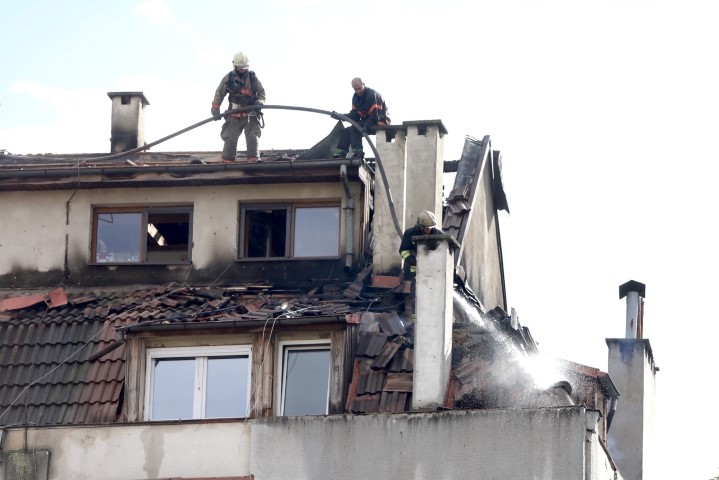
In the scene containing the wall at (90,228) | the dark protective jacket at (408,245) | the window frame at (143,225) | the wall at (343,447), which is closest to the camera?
the wall at (343,447)

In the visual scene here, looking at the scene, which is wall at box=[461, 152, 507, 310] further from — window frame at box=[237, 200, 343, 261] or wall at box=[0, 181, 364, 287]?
wall at box=[0, 181, 364, 287]

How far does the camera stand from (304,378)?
23.5 metres

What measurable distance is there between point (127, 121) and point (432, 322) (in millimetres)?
10588

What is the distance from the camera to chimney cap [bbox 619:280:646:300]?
29.6m

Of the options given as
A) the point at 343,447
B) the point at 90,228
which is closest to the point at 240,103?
the point at 90,228

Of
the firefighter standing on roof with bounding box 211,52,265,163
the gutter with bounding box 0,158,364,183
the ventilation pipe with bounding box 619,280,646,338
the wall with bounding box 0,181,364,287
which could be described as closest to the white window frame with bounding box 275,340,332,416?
the wall with bounding box 0,181,364,287

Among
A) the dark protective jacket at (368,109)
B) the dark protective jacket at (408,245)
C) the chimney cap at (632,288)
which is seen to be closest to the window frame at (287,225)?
the dark protective jacket at (368,109)

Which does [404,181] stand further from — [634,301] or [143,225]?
[634,301]

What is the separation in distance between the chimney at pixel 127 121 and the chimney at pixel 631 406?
923 centimetres

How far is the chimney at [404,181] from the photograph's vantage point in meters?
26.2

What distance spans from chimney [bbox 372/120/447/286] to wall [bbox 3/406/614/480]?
4.46 metres

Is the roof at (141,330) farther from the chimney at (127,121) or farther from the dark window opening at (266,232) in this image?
the chimney at (127,121)

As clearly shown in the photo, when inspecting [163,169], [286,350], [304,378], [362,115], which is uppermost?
[362,115]

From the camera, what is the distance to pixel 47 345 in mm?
25219
